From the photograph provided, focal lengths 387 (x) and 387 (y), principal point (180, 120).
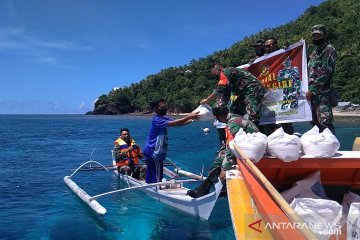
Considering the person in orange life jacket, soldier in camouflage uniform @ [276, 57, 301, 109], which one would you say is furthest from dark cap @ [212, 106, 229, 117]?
soldier in camouflage uniform @ [276, 57, 301, 109]

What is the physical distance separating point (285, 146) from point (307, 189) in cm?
69

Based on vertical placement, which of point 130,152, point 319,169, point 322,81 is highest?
point 322,81

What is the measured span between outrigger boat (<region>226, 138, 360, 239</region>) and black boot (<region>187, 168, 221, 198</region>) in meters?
2.12

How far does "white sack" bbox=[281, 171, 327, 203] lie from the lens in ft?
15.4

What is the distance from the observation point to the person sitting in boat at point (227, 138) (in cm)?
632

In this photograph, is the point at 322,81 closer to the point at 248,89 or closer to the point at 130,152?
the point at 248,89

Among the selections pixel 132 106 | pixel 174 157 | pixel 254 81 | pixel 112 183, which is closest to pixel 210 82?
pixel 132 106

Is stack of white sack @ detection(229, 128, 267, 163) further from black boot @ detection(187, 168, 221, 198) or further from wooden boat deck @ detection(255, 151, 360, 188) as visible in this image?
black boot @ detection(187, 168, 221, 198)

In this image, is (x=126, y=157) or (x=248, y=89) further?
(x=126, y=157)

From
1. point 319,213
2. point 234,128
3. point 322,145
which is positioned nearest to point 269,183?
point 319,213

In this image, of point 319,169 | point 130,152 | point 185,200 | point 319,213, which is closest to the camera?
point 319,213

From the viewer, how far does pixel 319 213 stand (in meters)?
4.00

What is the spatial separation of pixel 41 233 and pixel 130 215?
2173mm

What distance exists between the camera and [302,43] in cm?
666
